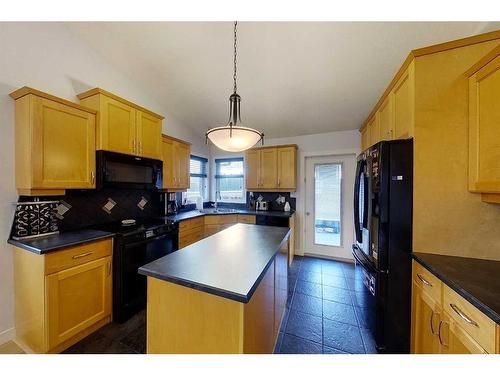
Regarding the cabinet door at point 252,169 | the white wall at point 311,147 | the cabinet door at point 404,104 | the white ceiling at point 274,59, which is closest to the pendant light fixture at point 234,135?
the white ceiling at point 274,59

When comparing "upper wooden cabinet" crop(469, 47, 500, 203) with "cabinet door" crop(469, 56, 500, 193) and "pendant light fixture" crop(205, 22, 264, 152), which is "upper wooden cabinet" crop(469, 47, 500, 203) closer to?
"cabinet door" crop(469, 56, 500, 193)

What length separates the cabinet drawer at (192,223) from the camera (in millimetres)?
2898

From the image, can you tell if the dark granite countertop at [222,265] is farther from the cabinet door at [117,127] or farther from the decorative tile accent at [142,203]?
the decorative tile accent at [142,203]

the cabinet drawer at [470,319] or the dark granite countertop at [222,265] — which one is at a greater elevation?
the dark granite countertop at [222,265]

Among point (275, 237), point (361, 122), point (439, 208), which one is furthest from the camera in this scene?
point (361, 122)

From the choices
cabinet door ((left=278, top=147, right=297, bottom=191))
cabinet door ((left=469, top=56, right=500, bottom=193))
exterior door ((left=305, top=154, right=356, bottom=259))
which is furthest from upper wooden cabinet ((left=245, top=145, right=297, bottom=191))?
cabinet door ((left=469, top=56, right=500, bottom=193))

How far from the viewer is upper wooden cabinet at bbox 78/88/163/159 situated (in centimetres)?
201

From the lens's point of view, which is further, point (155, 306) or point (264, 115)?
point (264, 115)

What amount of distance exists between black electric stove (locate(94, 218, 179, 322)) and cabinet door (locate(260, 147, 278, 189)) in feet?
7.08

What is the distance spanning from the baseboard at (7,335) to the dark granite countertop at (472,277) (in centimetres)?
328

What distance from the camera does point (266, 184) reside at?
3832 mm
